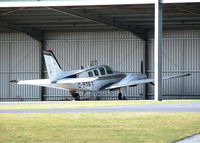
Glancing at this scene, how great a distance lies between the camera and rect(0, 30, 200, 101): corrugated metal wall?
47906 millimetres

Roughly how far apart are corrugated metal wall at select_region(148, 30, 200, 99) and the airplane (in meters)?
3.05

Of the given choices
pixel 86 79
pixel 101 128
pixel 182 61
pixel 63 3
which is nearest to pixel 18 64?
pixel 86 79

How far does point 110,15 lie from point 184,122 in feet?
92.9

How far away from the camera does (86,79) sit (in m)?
40.2

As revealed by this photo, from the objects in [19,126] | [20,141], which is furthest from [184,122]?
[20,141]

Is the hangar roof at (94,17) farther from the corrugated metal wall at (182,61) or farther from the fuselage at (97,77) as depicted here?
the fuselage at (97,77)

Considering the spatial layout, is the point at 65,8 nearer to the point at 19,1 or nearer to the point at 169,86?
the point at 19,1

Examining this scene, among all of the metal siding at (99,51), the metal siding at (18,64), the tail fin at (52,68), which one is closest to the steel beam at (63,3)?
the tail fin at (52,68)

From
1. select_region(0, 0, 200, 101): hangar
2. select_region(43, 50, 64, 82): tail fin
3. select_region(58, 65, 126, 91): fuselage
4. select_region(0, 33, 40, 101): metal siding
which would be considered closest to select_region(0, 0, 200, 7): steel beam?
select_region(43, 50, 64, 82): tail fin

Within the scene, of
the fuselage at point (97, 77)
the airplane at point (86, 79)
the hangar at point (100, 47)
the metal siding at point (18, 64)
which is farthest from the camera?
the metal siding at point (18, 64)

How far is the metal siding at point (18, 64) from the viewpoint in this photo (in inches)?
2000

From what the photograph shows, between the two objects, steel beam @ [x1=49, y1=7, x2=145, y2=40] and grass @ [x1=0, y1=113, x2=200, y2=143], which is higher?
steel beam @ [x1=49, y1=7, x2=145, y2=40]

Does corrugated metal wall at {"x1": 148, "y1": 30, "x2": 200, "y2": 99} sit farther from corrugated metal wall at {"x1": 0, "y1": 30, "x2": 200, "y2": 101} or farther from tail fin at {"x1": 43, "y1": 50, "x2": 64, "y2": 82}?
tail fin at {"x1": 43, "y1": 50, "x2": 64, "y2": 82}

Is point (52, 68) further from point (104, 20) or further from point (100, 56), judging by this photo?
point (100, 56)
